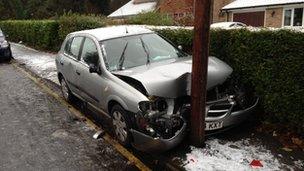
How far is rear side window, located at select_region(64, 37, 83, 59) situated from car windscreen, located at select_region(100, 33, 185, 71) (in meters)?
1.13

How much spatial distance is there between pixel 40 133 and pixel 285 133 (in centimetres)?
434

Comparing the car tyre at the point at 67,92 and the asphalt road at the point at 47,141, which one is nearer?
the asphalt road at the point at 47,141

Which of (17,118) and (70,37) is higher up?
(70,37)

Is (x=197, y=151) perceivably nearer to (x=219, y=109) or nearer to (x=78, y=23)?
(x=219, y=109)

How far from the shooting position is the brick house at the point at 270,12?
2653cm

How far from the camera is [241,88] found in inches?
259

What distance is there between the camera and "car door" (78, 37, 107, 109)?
6.74 metres

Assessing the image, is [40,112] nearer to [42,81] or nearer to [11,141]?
[11,141]

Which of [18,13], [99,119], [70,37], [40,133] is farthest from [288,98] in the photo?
[18,13]

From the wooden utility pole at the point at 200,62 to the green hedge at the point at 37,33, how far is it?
1626cm

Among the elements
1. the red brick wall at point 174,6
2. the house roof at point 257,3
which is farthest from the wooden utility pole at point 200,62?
the red brick wall at point 174,6

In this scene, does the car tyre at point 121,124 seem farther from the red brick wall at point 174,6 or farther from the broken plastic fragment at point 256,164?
the red brick wall at point 174,6

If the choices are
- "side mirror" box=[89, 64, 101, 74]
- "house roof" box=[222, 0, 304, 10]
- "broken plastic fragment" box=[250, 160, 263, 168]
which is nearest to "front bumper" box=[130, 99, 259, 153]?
"broken plastic fragment" box=[250, 160, 263, 168]

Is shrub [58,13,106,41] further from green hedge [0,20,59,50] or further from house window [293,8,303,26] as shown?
house window [293,8,303,26]
